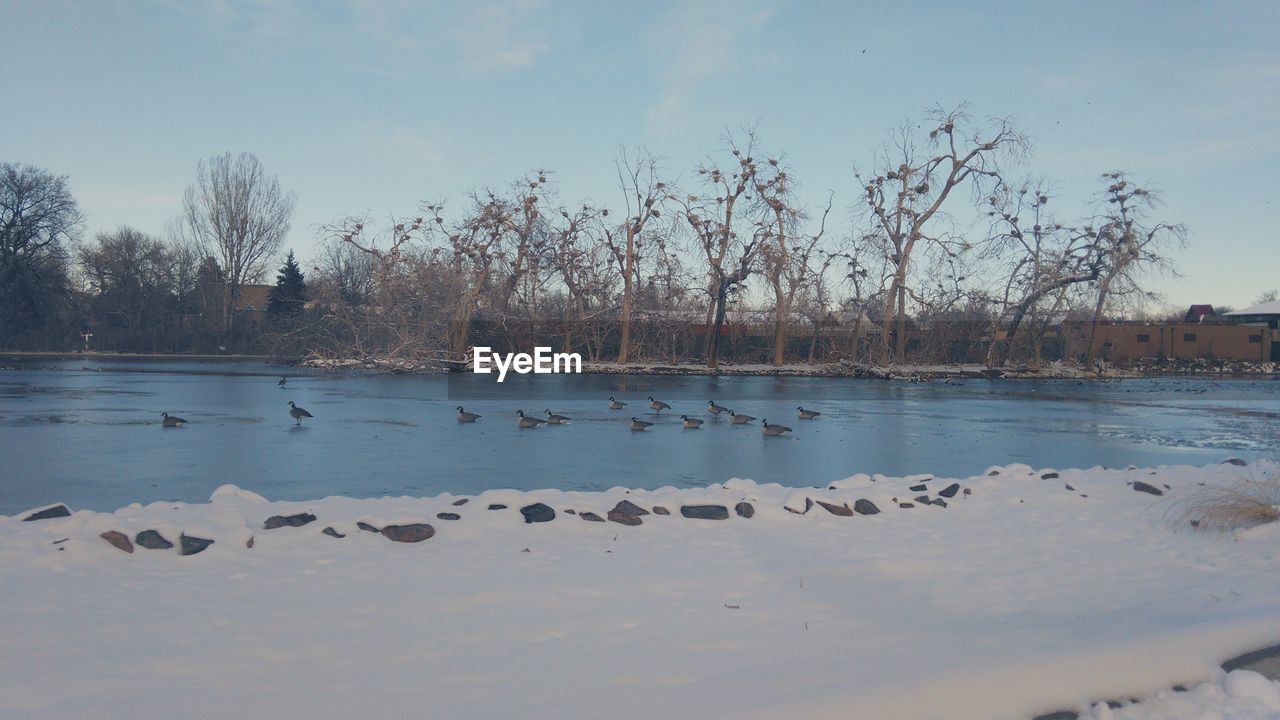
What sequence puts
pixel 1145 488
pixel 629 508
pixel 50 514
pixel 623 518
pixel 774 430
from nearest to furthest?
1. pixel 50 514
2. pixel 623 518
3. pixel 629 508
4. pixel 1145 488
5. pixel 774 430

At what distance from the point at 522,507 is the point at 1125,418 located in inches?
685

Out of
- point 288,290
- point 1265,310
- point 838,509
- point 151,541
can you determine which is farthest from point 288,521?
point 1265,310

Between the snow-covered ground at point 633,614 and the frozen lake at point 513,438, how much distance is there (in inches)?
113

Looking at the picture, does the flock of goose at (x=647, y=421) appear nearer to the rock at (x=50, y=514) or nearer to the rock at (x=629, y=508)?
the rock at (x=629, y=508)

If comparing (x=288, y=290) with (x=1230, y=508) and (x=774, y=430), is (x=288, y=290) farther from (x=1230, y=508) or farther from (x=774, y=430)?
(x=1230, y=508)

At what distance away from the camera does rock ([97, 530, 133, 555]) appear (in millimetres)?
6133

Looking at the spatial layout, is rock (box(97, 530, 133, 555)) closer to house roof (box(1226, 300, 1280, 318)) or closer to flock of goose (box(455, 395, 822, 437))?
flock of goose (box(455, 395, 822, 437))

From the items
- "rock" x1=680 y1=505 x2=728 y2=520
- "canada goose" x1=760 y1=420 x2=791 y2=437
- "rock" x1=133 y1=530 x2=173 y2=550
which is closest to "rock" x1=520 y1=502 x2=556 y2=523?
"rock" x1=680 y1=505 x2=728 y2=520

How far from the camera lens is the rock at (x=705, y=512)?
7715 mm

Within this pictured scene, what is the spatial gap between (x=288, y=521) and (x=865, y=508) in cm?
475

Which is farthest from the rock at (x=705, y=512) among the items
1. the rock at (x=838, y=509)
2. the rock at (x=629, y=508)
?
the rock at (x=838, y=509)

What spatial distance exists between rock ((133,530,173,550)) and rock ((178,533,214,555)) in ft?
0.39

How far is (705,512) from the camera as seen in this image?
7746 millimetres

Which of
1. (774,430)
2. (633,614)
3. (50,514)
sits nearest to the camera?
(633,614)
